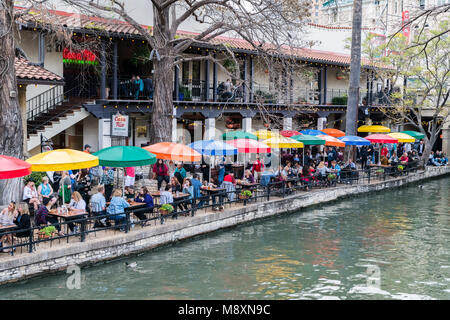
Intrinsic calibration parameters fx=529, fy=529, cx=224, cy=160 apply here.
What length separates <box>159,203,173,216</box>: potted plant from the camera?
48.2ft

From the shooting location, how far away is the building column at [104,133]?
22.5m

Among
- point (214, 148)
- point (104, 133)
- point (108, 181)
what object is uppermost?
point (104, 133)

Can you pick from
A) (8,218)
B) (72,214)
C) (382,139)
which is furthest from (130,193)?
(382,139)

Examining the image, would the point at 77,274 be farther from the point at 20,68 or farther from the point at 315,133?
the point at 315,133

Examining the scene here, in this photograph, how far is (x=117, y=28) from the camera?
2258 centimetres

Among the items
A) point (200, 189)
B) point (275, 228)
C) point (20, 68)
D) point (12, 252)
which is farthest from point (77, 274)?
point (20, 68)

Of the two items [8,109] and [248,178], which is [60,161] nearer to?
[8,109]

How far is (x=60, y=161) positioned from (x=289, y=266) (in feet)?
20.0

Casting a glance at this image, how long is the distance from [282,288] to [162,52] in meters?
10.8

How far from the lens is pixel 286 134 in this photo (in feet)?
72.6

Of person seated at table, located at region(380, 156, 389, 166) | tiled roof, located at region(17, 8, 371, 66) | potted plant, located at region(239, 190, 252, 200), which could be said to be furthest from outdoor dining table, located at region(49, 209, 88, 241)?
person seated at table, located at region(380, 156, 389, 166)

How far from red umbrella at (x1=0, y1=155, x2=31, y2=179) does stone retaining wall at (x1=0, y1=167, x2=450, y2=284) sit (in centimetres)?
170

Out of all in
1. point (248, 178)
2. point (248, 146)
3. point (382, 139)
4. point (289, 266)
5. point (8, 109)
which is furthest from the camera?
point (382, 139)
